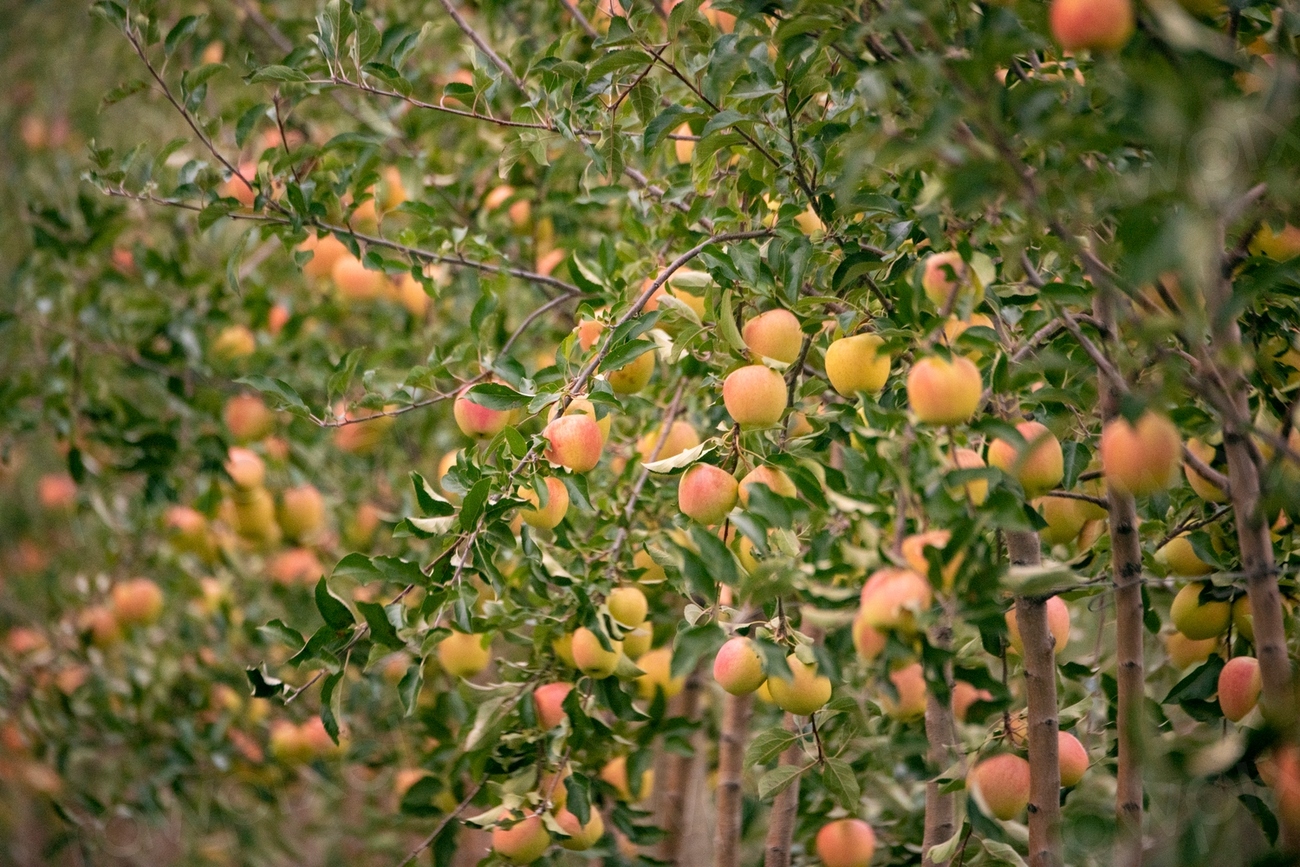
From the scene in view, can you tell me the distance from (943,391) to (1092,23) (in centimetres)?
22

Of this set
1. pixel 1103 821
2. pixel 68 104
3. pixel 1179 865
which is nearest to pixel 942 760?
pixel 1103 821

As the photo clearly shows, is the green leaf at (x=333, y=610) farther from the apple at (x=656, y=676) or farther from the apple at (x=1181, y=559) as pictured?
the apple at (x=1181, y=559)

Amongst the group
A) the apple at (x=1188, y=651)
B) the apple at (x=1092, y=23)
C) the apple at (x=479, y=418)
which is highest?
the apple at (x=1092, y=23)

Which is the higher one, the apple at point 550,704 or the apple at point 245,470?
the apple at point 550,704

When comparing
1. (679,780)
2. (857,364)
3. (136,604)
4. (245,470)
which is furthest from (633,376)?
(136,604)

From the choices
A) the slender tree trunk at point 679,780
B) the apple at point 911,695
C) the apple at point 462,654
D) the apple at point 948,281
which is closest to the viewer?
the apple at point 948,281

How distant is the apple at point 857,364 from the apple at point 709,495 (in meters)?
0.11

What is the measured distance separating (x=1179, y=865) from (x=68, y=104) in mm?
2583

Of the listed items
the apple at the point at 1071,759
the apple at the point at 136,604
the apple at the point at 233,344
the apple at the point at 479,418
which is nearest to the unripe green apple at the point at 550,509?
the apple at the point at 479,418

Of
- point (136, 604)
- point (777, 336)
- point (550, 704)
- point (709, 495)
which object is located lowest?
point (136, 604)

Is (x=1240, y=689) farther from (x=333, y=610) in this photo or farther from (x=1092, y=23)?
(x=333, y=610)

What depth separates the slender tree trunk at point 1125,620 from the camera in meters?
0.82

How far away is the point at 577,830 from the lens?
3.57 ft

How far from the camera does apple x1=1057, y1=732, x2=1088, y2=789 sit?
3.12 ft
